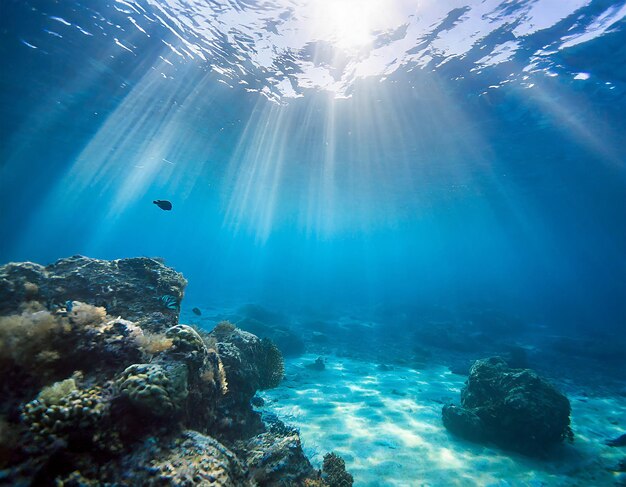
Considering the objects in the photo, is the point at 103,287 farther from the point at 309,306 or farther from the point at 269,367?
the point at 309,306

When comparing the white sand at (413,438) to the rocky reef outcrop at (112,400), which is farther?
the white sand at (413,438)

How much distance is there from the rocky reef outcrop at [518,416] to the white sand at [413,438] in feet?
1.20

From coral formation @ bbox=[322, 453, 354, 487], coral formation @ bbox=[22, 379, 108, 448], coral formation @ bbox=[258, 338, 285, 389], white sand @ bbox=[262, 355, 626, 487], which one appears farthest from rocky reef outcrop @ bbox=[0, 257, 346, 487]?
white sand @ bbox=[262, 355, 626, 487]

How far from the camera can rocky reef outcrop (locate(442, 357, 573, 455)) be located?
24.2 feet

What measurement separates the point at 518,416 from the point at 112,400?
909cm

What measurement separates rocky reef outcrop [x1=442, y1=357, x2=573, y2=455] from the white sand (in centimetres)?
37

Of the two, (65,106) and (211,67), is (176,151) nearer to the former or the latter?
(65,106)

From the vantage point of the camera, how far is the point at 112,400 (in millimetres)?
2854

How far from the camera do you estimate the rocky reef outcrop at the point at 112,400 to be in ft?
7.89

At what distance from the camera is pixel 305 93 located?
16406mm

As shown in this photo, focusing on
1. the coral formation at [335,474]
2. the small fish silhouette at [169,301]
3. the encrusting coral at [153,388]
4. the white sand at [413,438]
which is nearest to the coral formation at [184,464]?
the encrusting coral at [153,388]

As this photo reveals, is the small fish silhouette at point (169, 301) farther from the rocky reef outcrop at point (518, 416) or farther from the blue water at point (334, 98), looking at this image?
the blue water at point (334, 98)

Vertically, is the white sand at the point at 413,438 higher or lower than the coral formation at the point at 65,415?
lower

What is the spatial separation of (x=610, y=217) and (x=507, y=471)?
2031 inches
